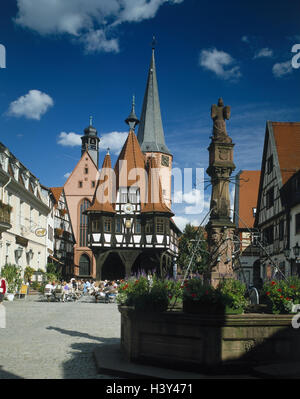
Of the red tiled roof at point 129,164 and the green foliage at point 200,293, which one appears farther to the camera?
the red tiled roof at point 129,164

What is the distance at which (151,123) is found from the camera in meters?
72.5

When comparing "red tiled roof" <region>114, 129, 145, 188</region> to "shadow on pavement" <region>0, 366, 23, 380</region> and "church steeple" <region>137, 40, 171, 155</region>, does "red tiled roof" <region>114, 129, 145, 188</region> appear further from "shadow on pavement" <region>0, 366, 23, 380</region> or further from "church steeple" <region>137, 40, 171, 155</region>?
"shadow on pavement" <region>0, 366, 23, 380</region>

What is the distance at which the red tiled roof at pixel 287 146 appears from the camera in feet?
98.0

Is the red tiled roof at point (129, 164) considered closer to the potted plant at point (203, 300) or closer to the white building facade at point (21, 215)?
the white building facade at point (21, 215)

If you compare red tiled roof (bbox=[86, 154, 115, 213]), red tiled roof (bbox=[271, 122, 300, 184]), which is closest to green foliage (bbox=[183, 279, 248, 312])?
red tiled roof (bbox=[271, 122, 300, 184])

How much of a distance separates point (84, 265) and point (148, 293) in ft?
186

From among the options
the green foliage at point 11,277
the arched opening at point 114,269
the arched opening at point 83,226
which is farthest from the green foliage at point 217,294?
the arched opening at point 83,226

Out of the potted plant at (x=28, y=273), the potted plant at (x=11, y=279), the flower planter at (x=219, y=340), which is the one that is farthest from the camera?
the potted plant at (x=28, y=273)

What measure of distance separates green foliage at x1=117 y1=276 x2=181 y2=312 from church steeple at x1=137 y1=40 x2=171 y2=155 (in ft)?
203

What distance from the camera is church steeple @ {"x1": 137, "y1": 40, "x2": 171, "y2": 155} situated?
233 feet

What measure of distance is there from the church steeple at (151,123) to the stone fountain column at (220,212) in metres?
58.1
